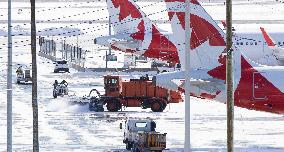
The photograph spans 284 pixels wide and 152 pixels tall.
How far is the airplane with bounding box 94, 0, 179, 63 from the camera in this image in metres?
102

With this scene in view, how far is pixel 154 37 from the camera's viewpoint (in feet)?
334

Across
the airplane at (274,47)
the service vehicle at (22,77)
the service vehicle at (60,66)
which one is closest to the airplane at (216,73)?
the airplane at (274,47)

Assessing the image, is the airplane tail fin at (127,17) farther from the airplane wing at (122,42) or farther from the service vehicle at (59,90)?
the service vehicle at (59,90)

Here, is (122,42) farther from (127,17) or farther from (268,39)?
(268,39)

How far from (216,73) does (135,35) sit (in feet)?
141

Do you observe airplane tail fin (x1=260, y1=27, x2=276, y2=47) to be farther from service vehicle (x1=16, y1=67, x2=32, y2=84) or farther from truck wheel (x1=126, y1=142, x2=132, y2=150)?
truck wheel (x1=126, y1=142, x2=132, y2=150)

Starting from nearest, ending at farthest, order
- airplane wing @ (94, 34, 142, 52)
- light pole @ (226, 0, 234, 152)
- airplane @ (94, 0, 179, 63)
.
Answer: light pole @ (226, 0, 234, 152) → airplane @ (94, 0, 179, 63) → airplane wing @ (94, 34, 142, 52)

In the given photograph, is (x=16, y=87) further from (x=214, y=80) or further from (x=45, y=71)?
(x=214, y=80)

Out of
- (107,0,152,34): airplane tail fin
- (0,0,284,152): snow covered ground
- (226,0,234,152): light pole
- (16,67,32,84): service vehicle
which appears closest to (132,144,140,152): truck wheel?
(0,0,284,152): snow covered ground

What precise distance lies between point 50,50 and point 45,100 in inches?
2390

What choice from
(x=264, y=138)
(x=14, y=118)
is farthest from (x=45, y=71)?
(x=264, y=138)

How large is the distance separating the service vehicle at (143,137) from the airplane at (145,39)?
137ft

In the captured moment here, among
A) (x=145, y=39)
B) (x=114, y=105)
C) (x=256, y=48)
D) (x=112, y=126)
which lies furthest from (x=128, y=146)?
(x=256, y=48)

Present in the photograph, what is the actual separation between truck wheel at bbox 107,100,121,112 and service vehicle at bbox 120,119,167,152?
22.5 meters
